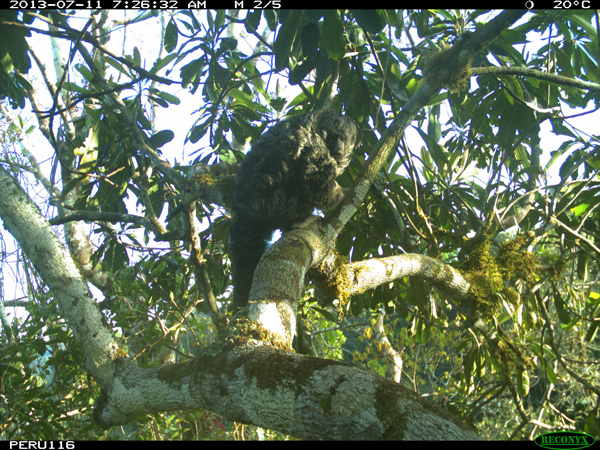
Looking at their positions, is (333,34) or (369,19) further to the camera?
(333,34)

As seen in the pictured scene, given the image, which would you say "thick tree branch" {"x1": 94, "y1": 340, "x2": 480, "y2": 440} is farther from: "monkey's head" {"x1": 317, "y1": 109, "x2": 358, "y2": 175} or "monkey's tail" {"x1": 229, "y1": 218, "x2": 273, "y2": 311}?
"monkey's head" {"x1": 317, "y1": 109, "x2": 358, "y2": 175}

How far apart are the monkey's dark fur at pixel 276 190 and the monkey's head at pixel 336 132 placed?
179mm

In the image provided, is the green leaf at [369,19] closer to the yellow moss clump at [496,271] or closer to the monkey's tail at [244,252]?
the monkey's tail at [244,252]

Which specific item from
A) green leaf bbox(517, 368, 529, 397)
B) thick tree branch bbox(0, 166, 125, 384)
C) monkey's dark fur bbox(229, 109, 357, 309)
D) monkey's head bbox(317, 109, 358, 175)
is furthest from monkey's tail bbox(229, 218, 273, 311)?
green leaf bbox(517, 368, 529, 397)

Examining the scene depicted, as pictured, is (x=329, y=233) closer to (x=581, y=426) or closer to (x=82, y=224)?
(x=581, y=426)

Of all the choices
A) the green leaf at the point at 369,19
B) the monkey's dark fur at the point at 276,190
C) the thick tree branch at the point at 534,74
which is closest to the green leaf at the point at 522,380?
the monkey's dark fur at the point at 276,190

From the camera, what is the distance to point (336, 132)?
2.74m

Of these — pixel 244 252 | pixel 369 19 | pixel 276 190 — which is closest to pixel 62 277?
pixel 244 252

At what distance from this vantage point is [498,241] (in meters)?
2.77

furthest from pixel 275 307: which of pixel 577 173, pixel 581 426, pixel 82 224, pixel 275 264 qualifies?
pixel 82 224

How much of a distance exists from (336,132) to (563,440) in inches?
84.0

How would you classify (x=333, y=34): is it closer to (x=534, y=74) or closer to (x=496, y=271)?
(x=534, y=74)

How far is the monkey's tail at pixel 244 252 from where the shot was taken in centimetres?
246

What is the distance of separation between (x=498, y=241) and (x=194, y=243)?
213cm
